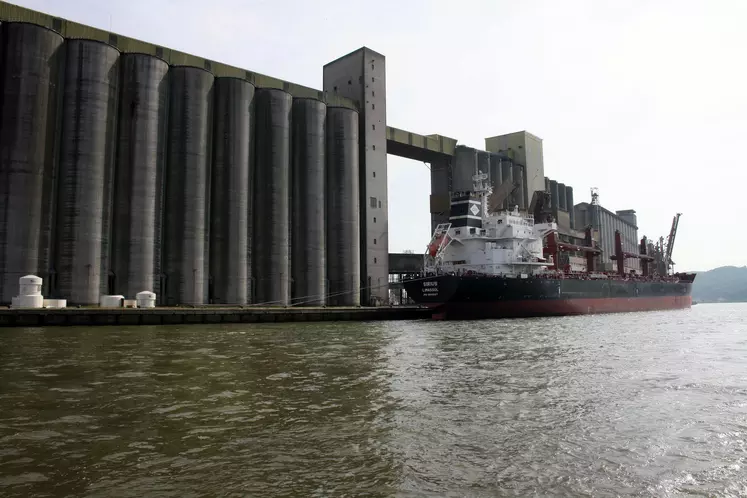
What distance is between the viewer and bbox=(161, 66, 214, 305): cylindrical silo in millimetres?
40969

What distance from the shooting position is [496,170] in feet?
243

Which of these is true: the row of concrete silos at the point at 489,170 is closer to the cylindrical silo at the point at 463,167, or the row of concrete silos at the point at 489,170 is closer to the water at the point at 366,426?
the cylindrical silo at the point at 463,167

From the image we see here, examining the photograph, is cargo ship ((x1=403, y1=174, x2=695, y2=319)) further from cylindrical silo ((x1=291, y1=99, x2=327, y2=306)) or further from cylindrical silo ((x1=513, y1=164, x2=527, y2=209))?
cylindrical silo ((x1=513, y1=164, x2=527, y2=209))

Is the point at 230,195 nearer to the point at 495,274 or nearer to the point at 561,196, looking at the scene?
the point at 495,274

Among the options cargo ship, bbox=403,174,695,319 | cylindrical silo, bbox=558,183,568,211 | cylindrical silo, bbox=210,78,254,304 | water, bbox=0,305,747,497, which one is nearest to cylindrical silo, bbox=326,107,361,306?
cargo ship, bbox=403,174,695,319

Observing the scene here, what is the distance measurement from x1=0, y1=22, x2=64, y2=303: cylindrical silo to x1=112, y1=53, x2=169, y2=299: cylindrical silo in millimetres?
4433

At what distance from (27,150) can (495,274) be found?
3699cm

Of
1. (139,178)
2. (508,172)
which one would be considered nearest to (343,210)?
(139,178)

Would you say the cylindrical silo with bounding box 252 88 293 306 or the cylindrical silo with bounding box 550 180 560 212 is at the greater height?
the cylindrical silo with bounding box 550 180 560 212

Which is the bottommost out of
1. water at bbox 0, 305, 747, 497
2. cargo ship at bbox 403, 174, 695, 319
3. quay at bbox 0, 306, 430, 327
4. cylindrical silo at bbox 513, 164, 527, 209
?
water at bbox 0, 305, 747, 497

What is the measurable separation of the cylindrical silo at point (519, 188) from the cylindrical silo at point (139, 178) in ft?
167

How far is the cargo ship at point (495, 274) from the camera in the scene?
140 feet

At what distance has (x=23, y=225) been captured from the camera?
1364 inches

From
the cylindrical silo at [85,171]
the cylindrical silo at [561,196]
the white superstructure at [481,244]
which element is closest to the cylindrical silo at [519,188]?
the cylindrical silo at [561,196]
